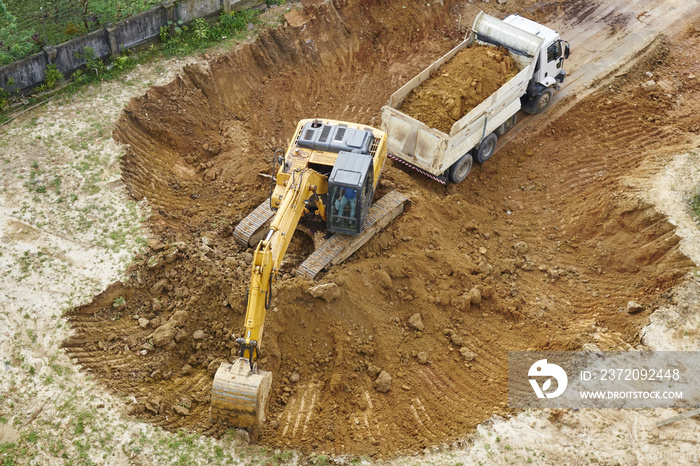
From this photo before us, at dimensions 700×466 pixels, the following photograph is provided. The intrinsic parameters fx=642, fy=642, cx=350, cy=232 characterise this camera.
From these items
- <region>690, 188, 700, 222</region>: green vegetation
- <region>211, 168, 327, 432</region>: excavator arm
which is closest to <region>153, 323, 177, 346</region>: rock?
<region>211, 168, 327, 432</region>: excavator arm

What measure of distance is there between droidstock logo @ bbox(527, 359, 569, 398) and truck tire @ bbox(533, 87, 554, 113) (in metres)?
8.82

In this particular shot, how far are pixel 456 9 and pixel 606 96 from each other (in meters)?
6.24

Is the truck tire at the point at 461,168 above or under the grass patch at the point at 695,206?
above

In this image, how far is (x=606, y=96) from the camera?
19203 mm

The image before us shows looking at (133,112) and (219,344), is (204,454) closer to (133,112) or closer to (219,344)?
(219,344)

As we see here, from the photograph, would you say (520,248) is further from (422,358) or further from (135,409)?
(135,409)

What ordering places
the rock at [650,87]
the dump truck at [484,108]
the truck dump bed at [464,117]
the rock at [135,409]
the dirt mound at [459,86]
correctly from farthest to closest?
the rock at [650,87] → the dirt mound at [459,86] → the dump truck at [484,108] → the truck dump bed at [464,117] → the rock at [135,409]

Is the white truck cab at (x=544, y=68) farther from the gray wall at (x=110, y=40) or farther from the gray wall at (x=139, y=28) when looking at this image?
the gray wall at (x=139, y=28)

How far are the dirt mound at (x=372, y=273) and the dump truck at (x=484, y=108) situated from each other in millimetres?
660

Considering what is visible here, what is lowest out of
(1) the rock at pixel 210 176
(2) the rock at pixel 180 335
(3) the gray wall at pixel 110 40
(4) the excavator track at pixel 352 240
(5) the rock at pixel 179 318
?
(2) the rock at pixel 180 335

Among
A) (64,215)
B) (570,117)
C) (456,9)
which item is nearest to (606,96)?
(570,117)

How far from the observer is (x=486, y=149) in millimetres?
17156

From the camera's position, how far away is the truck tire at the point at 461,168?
53.2ft

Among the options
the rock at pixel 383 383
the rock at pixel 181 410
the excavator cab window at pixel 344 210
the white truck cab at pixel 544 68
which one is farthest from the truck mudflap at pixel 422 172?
the rock at pixel 181 410
